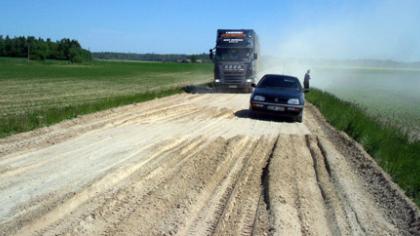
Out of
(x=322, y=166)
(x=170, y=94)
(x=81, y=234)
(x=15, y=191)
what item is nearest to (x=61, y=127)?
(x=15, y=191)

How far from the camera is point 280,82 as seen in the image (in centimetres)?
1812

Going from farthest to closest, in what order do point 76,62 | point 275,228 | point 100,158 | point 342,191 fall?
1. point 76,62
2. point 100,158
3. point 342,191
4. point 275,228

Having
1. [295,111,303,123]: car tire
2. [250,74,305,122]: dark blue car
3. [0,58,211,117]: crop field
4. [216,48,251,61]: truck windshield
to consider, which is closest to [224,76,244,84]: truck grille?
[216,48,251,61]: truck windshield

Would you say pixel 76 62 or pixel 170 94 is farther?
pixel 76 62

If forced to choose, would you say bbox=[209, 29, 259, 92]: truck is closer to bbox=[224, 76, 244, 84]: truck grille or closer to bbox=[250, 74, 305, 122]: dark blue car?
bbox=[224, 76, 244, 84]: truck grille

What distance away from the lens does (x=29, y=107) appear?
1969 centimetres

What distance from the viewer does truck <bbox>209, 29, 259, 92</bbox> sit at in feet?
94.7

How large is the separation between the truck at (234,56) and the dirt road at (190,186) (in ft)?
53.9

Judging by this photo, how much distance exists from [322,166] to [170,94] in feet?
60.3

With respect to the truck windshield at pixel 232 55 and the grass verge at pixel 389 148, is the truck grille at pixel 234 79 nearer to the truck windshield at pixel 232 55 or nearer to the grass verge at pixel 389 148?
the truck windshield at pixel 232 55

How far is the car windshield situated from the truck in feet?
35.1

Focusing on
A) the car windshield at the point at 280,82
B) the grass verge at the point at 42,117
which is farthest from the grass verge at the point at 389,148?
the grass verge at the point at 42,117

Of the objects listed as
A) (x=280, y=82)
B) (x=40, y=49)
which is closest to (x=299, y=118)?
(x=280, y=82)

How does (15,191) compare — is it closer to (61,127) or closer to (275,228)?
(275,228)
